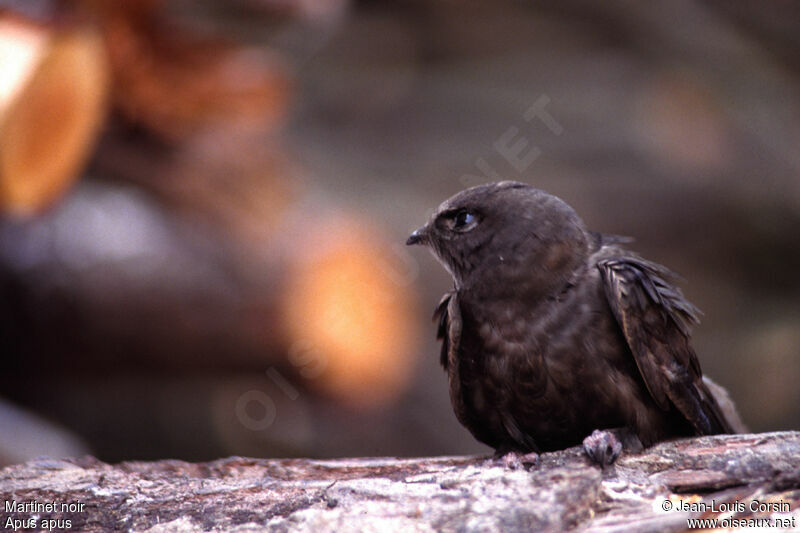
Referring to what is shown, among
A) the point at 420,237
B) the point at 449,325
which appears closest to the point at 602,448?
the point at 449,325

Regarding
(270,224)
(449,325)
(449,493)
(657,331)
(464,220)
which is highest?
(270,224)

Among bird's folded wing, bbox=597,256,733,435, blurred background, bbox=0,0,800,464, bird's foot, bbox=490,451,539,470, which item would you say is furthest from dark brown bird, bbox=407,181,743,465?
blurred background, bbox=0,0,800,464

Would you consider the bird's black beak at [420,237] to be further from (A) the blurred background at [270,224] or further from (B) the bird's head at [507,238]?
(A) the blurred background at [270,224]

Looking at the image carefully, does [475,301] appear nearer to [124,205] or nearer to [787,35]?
[124,205]

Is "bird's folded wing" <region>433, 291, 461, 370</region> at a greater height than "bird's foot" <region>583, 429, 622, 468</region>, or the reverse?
"bird's folded wing" <region>433, 291, 461, 370</region>

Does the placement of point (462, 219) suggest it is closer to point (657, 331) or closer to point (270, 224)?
point (657, 331)

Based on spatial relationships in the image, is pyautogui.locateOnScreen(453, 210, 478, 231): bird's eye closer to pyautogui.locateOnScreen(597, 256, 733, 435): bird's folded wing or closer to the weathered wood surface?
pyautogui.locateOnScreen(597, 256, 733, 435): bird's folded wing
